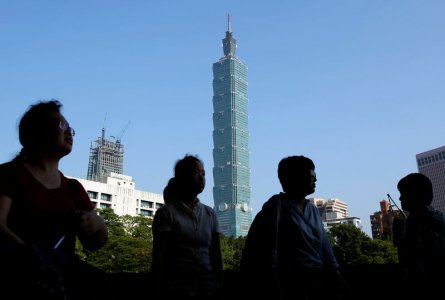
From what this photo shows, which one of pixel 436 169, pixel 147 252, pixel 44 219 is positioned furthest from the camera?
pixel 436 169

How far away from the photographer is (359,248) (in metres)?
28.9

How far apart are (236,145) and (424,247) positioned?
122941 mm

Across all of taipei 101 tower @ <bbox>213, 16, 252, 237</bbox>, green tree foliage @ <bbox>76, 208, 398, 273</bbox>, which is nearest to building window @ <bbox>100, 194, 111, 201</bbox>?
green tree foliage @ <bbox>76, 208, 398, 273</bbox>

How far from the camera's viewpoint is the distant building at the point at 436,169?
4190 inches

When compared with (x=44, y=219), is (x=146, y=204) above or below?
above

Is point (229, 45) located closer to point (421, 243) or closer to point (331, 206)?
point (331, 206)

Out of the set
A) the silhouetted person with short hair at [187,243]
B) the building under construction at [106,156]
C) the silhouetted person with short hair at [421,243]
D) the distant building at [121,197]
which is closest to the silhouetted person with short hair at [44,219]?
the silhouetted person with short hair at [187,243]

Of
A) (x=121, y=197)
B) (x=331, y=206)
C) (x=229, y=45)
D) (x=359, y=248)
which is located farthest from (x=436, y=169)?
(x=359, y=248)

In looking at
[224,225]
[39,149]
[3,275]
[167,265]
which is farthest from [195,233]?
[224,225]

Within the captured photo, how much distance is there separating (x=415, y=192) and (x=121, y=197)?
192ft

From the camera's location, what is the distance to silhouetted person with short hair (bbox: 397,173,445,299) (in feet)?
8.18

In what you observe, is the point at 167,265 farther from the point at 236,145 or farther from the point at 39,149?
the point at 236,145

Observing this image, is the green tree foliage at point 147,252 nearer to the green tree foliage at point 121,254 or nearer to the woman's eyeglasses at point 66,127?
the green tree foliage at point 121,254

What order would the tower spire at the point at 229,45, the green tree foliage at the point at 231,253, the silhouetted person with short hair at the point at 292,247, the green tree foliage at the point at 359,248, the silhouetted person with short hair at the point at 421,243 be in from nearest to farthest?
the silhouetted person with short hair at the point at 292,247 < the silhouetted person with short hair at the point at 421,243 < the green tree foliage at the point at 359,248 < the green tree foliage at the point at 231,253 < the tower spire at the point at 229,45
